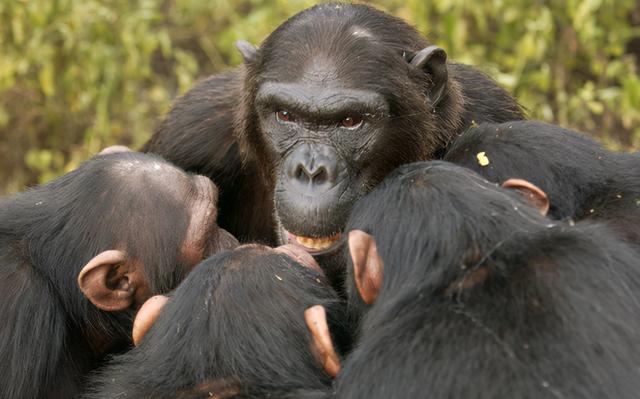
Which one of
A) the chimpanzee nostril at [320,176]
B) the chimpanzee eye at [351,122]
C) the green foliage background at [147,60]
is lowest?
the green foliage background at [147,60]

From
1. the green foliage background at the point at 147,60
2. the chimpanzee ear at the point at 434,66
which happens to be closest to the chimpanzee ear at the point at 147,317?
the chimpanzee ear at the point at 434,66

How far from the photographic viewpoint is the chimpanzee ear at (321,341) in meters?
5.28

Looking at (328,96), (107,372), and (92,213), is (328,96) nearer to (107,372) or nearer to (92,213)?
(92,213)

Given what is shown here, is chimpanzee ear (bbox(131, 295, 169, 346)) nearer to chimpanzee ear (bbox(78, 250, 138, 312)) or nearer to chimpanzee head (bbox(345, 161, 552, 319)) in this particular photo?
chimpanzee ear (bbox(78, 250, 138, 312))

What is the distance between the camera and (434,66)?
7285mm

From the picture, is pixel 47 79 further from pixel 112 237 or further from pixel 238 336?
pixel 238 336

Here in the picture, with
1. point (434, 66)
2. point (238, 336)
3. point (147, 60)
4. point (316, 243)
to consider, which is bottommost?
point (147, 60)

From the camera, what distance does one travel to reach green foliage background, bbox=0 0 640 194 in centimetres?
1110

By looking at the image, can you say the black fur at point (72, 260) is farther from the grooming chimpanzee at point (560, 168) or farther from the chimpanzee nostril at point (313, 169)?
the grooming chimpanzee at point (560, 168)

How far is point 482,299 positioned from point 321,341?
85 cm

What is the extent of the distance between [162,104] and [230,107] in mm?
4395

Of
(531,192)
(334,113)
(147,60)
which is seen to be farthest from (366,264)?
(147,60)

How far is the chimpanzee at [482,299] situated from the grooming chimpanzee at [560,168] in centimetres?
118

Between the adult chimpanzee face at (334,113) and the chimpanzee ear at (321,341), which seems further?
the adult chimpanzee face at (334,113)
